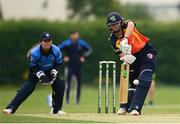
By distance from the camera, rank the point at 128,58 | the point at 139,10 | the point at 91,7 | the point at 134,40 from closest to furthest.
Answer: the point at 128,58 < the point at 134,40 < the point at 91,7 < the point at 139,10

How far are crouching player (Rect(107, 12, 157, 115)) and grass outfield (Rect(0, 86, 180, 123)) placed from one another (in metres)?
0.42

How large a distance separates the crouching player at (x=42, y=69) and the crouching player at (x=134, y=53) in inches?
56.9

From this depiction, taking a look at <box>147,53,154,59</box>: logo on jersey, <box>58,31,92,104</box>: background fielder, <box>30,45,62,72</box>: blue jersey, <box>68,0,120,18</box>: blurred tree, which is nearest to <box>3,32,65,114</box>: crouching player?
<box>30,45,62,72</box>: blue jersey

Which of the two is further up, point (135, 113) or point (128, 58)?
point (128, 58)

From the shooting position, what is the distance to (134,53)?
16.1m

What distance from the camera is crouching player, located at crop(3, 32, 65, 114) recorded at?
55.3ft

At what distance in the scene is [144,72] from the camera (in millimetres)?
15914

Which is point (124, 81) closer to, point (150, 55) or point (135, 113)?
point (150, 55)

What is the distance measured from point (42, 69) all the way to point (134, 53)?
6.90ft

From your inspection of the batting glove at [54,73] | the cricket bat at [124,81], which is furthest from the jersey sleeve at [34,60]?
the cricket bat at [124,81]

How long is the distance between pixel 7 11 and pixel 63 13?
4751 millimetres

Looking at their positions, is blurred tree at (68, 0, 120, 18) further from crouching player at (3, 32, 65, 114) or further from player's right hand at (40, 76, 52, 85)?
player's right hand at (40, 76, 52, 85)

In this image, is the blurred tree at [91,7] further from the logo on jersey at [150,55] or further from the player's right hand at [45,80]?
the logo on jersey at [150,55]

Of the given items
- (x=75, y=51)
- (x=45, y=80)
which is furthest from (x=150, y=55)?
(x=75, y=51)
